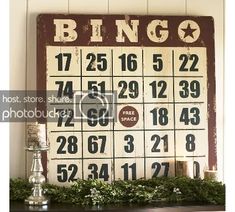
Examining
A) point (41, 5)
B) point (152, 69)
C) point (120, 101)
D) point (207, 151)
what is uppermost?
point (41, 5)

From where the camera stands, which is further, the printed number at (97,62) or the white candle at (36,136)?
the printed number at (97,62)

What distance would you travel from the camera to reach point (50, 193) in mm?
1715

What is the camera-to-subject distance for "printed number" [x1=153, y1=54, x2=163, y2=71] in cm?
189

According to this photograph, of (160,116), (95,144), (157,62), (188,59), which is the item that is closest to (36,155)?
(95,144)

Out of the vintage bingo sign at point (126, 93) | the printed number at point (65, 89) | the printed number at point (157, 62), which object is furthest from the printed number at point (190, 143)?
the printed number at point (65, 89)

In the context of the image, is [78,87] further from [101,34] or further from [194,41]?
[194,41]

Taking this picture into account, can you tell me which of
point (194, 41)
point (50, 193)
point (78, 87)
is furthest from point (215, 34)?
point (50, 193)

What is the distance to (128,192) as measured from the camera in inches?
67.9

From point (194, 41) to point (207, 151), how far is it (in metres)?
0.54

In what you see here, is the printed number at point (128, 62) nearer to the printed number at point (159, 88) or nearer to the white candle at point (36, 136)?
the printed number at point (159, 88)

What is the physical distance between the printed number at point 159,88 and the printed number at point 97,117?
0.25 metres

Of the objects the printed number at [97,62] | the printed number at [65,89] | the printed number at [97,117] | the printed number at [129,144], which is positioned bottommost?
the printed number at [129,144]

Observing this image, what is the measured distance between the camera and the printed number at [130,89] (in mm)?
1864

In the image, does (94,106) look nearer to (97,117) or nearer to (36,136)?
(97,117)
